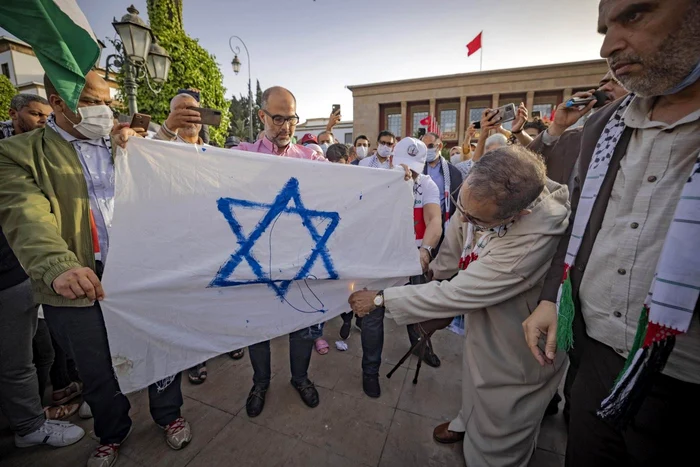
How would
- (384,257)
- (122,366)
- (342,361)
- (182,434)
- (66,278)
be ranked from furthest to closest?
(342,361), (384,257), (182,434), (122,366), (66,278)

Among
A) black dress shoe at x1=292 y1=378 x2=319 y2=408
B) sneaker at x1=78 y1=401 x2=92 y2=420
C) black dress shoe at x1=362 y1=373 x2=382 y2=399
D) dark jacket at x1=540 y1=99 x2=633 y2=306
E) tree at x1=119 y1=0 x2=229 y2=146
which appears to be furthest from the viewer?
tree at x1=119 y1=0 x2=229 y2=146

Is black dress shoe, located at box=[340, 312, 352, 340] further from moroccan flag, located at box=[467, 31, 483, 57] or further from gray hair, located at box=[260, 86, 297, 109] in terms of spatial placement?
moroccan flag, located at box=[467, 31, 483, 57]

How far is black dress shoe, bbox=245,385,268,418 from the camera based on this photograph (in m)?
2.16

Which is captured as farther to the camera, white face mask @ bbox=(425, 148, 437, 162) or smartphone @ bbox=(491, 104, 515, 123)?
white face mask @ bbox=(425, 148, 437, 162)

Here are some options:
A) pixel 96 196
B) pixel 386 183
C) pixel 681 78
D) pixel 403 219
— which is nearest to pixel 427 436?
pixel 403 219

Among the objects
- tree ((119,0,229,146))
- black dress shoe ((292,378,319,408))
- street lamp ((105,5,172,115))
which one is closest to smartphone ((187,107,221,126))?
black dress shoe ((292,378,319,408))

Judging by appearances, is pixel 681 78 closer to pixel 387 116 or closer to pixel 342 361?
pixel 342 361

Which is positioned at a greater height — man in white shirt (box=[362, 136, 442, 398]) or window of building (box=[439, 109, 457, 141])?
window of building (box=[439, 109, 457, 141])

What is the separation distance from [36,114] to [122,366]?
271 centimetres

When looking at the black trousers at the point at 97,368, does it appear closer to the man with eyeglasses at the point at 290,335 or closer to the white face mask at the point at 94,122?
the man with eyeglasses at the point at 290,335

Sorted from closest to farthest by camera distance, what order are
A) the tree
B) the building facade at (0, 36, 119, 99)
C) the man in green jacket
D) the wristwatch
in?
the man in green jacket → the wristwatch → the tree → the building facade at (0, 36, 119, 99)

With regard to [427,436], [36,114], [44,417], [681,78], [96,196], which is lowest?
→ [427,436]

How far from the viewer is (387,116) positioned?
1087 inches

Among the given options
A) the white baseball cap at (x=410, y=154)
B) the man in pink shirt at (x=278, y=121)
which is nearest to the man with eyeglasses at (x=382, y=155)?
the white baseball cap at (x=410, y=154)
